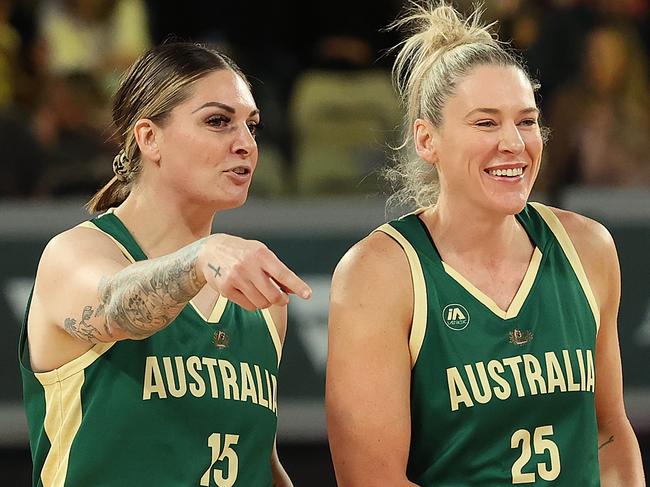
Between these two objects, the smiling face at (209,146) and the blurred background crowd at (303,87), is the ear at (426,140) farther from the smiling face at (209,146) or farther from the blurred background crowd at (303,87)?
the blurred background crowd at (303,87)

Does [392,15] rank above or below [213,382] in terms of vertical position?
above

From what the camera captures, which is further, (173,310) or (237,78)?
(237,78)

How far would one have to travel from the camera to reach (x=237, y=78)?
2.83m

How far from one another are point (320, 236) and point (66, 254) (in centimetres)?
219

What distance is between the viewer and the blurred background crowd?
5504 mm

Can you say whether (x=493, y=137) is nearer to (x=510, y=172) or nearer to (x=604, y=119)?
(x=510, y=172)

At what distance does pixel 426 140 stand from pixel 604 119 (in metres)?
3.00

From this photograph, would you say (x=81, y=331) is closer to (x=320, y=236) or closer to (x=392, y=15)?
(x=320, y=236)

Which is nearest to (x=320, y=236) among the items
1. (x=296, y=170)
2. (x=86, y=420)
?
(x=296, y=170)

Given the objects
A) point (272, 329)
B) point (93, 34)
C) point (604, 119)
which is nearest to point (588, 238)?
point (272, 329)

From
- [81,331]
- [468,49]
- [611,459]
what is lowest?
[611,459]

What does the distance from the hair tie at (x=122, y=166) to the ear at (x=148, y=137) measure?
90 millimetres

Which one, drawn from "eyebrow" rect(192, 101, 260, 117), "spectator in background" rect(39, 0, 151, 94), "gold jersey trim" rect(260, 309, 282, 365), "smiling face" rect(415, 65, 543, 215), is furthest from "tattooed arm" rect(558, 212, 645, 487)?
"spectator in background" rect(39, 0, 151, 94)

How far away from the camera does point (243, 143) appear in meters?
2.75
